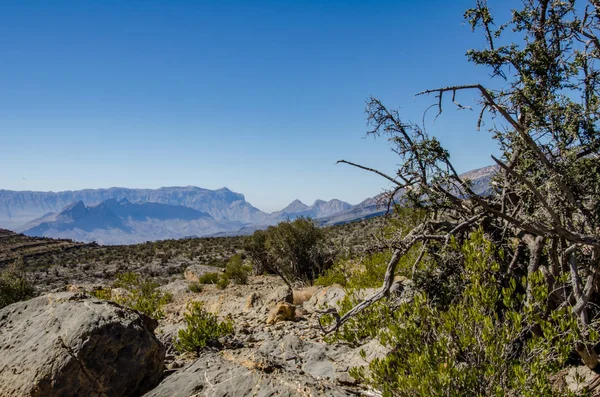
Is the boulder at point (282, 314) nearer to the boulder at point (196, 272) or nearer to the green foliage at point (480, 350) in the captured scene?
the green foliage at point (480, 350)

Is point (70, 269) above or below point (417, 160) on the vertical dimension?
below

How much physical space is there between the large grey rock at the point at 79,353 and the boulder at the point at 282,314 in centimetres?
332

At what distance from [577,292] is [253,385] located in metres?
3.40

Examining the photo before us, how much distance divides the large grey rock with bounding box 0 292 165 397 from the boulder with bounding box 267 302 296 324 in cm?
332

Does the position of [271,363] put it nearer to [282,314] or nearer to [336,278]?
[282,314]

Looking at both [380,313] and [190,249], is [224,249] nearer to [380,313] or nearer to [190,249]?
[190,249]

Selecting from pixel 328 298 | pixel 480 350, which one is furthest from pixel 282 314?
pixel 480 350

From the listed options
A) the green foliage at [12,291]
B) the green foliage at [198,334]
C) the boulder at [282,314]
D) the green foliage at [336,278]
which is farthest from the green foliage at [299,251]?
the green foliage at [198,334]

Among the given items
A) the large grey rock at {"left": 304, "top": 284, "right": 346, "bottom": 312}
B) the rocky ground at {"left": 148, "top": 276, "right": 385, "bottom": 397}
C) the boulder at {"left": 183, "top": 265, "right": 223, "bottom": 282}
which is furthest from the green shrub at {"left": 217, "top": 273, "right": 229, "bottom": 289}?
the rocky ground at {"left": 148, "top": 276, "right": 385, "bottom": 397}

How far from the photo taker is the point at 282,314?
863 centimetres

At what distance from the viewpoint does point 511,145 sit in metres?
4.78

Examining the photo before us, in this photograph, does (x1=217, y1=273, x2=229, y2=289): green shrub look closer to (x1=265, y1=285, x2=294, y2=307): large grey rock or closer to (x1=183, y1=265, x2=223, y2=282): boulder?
(x1=183, y1=265, x2=223, y2=282): boulder

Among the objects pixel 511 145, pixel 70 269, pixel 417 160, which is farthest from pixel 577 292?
pixel 70 269

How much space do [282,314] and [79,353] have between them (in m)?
4.48
